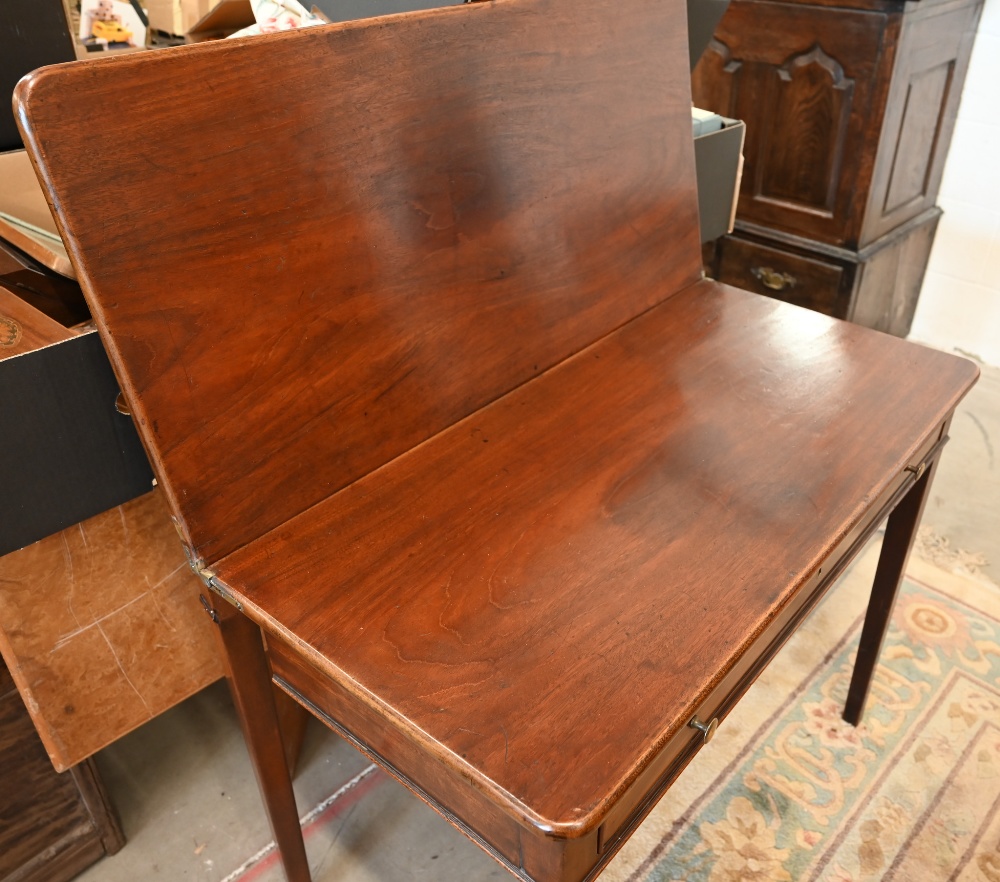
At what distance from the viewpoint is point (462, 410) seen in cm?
98

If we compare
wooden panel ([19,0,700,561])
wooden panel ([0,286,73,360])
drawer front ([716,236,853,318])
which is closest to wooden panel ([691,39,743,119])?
drawer front ([716,236,853,318])

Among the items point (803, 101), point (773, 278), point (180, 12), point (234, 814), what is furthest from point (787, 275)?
point (234, 814)

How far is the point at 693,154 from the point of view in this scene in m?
1.25

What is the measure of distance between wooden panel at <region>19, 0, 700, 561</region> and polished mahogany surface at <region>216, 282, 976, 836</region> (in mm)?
68

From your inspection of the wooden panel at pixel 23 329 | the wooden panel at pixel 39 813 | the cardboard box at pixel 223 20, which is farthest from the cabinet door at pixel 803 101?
the wooden panel at pixel 39 813

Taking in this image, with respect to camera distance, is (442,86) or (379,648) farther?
(442,86)

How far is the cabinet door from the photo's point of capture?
1.88 m

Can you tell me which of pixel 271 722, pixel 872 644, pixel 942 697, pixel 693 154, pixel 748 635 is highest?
pixel 693 154

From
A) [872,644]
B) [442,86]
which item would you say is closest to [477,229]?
[442,86]

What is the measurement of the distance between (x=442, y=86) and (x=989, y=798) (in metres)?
1.24

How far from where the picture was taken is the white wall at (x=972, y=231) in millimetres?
2068

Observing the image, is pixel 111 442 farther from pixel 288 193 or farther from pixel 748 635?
pixel 748 635

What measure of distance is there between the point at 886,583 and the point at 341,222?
0.94 m

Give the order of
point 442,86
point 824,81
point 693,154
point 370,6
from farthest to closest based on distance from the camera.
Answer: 1. point 824,81
2. point 693,154
3. point 370,6
4. point 442,86
